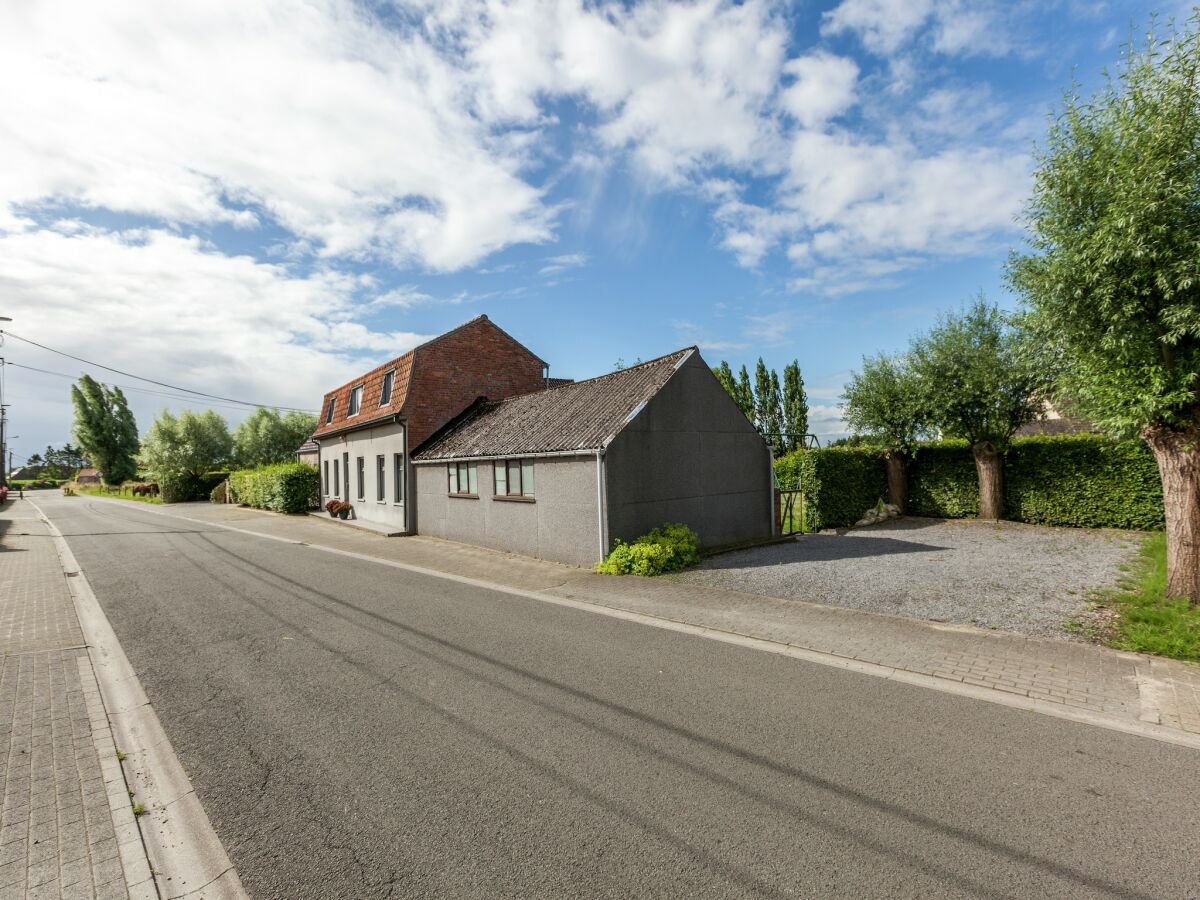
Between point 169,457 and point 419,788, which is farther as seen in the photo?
point 169,457

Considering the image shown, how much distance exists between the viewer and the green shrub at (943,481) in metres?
19.2

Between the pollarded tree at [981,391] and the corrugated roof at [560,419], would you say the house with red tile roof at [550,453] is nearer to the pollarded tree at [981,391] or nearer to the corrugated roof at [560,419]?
the corrugated roof at [560,419]

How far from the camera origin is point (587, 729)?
4.67 metres

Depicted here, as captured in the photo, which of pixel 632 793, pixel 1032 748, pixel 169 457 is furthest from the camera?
pixel 169 457

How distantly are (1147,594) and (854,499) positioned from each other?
11.7 metres

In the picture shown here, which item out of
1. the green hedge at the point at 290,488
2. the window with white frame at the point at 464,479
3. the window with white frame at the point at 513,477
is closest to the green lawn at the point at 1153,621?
the window with white frame at the point at 513,477

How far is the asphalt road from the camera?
3008 millimetres

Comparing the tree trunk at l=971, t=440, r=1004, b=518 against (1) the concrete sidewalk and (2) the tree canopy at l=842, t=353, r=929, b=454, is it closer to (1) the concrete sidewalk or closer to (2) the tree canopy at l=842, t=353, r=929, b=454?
(2) the tree canopy at l=842, t=353, r=929, b=454

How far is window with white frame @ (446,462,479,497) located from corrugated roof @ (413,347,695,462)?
14.3 inches

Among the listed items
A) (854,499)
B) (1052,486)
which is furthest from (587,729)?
(1052,486)

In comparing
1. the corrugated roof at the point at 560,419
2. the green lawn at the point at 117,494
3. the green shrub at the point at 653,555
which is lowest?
the green shrub at the point at 653,555

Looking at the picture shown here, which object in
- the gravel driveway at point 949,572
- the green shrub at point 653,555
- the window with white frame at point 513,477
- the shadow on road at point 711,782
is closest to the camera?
the shadow on road at point 711,782

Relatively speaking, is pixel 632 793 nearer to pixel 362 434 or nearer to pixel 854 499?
pixel 854 499

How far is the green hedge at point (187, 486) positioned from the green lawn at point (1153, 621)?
5143 centimetres
